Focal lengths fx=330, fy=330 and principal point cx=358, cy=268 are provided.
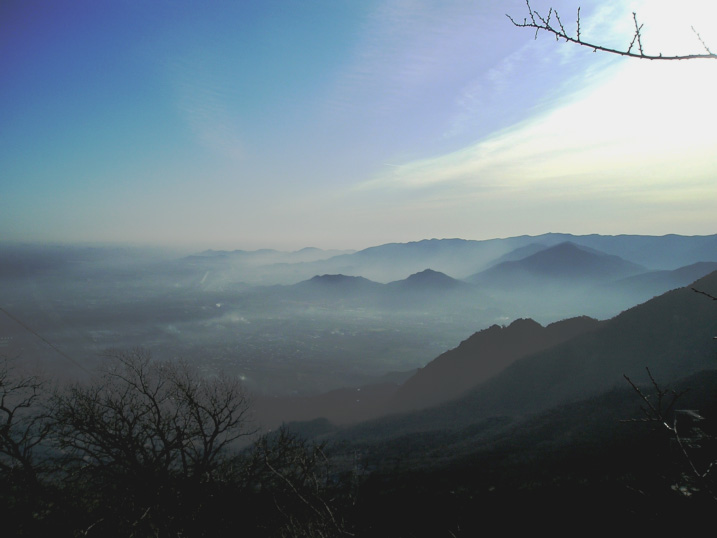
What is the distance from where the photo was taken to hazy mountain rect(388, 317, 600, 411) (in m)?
68.4

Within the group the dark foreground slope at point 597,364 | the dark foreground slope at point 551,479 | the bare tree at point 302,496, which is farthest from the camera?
the dark foreground slope at point 597,364

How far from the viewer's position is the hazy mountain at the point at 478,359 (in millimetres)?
68438

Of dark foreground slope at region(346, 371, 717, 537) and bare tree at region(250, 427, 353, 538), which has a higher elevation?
bare tree at region(250, 427, 353, 538)

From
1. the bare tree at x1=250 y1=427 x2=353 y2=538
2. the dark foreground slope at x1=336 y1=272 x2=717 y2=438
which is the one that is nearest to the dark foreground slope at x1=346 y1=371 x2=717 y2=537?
the bare tree at x1=250 y1=427 x2=353 y2=538

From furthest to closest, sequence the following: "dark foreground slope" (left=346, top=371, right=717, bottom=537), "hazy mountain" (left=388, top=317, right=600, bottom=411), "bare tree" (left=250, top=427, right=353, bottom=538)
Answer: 1. "hazy mountain" (left=388, top=317, right=600, bottom=411)
2. "dark foreground slope" (left=346, top=371, right=717, bottom=537)
3. "bare tree" (left=250, top=427, right=353, bottom=538)

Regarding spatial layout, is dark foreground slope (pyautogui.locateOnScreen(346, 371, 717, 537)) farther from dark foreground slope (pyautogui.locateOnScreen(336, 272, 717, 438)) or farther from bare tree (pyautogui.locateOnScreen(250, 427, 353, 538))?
dark foreground slope (pyautogui.locateOnScreen(336, 272, 717, 438))

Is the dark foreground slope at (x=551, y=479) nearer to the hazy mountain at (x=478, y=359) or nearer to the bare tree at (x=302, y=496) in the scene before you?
the bare tree at (x=302, y=496)

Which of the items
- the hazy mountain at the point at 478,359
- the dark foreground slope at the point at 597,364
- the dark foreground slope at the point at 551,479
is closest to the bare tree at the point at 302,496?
the dark foreground slope at the point at 551,479

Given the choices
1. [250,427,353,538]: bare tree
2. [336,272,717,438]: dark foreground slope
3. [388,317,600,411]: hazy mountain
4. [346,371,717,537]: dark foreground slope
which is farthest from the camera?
[388,317,600,411]: hazy mountain

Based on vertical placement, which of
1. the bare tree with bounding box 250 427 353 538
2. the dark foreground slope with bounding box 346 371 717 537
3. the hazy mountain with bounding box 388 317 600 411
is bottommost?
the hazy mountain with bounding box 388 317 600 411

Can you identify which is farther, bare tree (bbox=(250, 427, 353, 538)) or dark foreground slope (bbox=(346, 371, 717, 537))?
dark foreground slope (bbox=(346, 371, 717, 537))

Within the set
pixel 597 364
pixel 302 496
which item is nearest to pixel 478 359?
pixel 597 364

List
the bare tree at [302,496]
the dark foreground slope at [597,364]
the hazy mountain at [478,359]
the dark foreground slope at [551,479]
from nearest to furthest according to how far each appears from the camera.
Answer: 1. the bare tree at [302,496]
2. the dark foreground slope at [551,479]
3. the dark foreground slope at [597,364]
4. the hazy mountain at [478,359]

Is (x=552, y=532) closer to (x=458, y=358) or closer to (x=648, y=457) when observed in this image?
(x=648, y=457)
